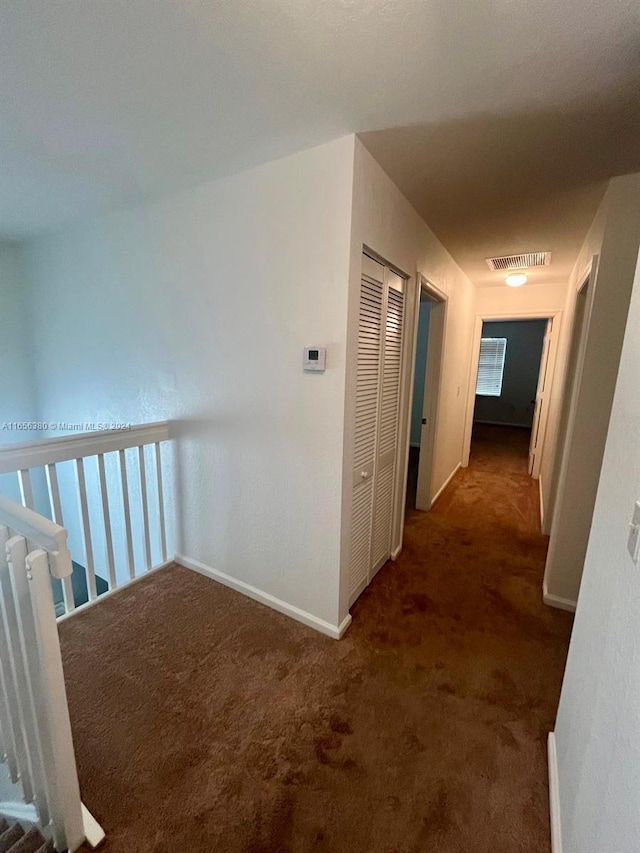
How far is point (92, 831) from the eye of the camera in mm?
1094

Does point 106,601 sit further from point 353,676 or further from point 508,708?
point 508,708

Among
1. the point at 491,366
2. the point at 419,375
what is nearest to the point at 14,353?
the point at 419,375

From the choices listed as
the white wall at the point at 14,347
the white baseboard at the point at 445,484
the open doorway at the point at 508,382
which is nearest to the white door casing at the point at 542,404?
the white baseboard at the point at 445,484

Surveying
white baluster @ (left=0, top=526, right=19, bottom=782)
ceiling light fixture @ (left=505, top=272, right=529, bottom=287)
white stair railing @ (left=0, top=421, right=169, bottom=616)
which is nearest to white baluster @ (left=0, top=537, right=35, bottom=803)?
white baluster @ (left=0, top=526, right=19, bottom=782)

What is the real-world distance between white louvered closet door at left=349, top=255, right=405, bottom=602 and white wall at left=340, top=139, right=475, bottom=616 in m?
0.11

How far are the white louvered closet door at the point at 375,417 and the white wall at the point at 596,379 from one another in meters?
1.02

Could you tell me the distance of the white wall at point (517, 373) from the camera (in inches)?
300

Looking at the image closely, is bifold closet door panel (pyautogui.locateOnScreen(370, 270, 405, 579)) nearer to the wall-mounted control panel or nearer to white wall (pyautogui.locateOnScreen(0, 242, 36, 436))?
the wall-mounted control panel

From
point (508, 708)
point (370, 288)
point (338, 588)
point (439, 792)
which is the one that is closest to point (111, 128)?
point (370, 288)

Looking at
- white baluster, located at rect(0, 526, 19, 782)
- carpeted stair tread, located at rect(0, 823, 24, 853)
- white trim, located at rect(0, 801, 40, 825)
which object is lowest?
carpeted stair tread, located at rect(0, 823, 24, 853)

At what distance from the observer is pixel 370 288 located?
6.06 feet

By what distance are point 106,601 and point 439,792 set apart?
193 cm

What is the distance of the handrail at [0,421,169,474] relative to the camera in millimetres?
1749

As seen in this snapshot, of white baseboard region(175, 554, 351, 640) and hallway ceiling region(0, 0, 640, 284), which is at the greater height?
hallway ceiling region(0, 0, 640, 284)
